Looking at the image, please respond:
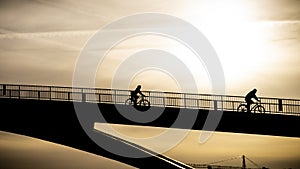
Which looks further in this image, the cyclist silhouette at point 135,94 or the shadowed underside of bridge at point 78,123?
the cyclist silhouette at point 135,94

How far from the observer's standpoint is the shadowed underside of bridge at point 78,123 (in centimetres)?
4391

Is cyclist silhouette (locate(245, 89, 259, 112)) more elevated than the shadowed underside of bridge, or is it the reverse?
cyclist silhouette (locate(245, 89, 259, 112))

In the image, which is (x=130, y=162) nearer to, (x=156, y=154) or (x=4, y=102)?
(x=156, y=154)

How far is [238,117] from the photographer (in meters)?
45.2

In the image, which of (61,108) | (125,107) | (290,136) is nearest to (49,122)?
(61,108)

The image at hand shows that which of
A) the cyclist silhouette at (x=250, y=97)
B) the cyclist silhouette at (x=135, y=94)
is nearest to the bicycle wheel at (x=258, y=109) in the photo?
the cyclist silhouette at (x=250, y=97)

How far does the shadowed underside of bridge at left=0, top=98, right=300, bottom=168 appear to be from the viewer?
144 ft

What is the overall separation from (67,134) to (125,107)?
15.0 ft

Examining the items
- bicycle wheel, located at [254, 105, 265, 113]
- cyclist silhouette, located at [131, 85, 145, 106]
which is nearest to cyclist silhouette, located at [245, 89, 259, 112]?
bicycle wheel, located at [254, 105, 265, 113]

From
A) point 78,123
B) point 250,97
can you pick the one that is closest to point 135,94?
point 78,123

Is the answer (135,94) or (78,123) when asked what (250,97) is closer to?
(135,94)

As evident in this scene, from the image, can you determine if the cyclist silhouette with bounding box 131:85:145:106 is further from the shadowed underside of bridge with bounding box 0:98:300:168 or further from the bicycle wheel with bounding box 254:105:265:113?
the bicycle wheel with bounding box 254:105:265:113

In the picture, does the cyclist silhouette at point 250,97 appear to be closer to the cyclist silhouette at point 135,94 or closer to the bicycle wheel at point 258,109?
the bicycle wheel at point 258,109

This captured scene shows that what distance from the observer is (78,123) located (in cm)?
4416
